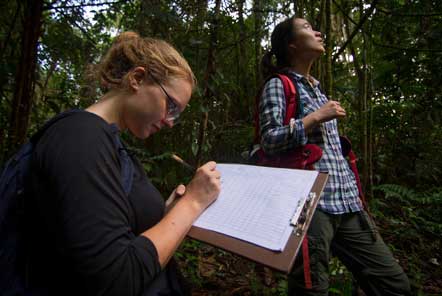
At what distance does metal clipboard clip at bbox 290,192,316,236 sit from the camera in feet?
3.18

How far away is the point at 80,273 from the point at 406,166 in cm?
456

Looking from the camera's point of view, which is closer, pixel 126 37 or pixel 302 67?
pixel 126 37

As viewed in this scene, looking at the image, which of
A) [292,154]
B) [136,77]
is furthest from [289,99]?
[136,77]

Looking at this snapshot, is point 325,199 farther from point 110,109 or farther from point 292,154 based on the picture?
point 110,109

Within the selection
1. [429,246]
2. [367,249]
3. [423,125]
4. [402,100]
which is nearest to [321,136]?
[367,249]

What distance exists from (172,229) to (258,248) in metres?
0.25

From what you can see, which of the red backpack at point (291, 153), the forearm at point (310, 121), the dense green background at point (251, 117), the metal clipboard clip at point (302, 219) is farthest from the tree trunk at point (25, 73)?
the metal clipboard clip at point (302, 219)

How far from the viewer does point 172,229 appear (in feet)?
2.91

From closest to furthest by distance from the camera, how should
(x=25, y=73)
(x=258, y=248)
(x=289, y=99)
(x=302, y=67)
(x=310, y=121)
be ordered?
(x=258, y=248) → (x=310, y=121) → (x=289, y=99) → (x=302, y=67) → (x=25, y=73)

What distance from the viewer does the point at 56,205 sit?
696mm

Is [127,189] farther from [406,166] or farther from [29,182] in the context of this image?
[406,166]

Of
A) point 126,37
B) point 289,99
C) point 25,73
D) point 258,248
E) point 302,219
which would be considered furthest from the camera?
point 25,73

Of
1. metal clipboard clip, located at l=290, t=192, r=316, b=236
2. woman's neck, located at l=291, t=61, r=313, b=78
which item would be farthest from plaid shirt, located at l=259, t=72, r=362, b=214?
metal clipboard clip, located at l=290, t=192, r=316, b=236

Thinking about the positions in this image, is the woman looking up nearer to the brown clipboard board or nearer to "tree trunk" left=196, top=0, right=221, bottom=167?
the brown clipboard board
